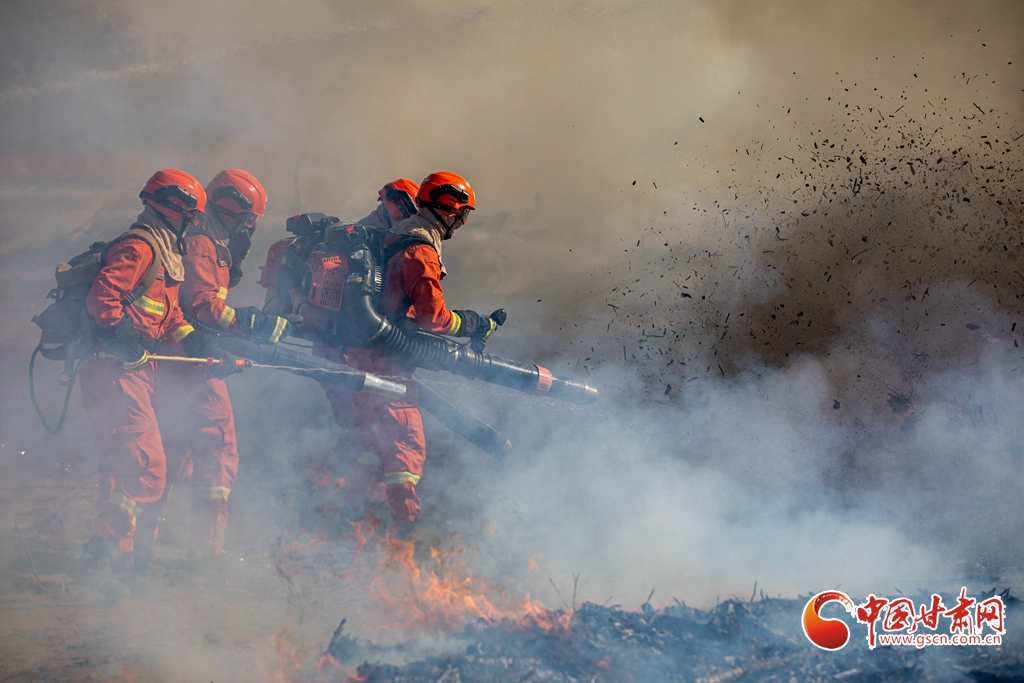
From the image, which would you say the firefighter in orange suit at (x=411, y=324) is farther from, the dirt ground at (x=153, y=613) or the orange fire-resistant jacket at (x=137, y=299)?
the orange fire-resistant jacket at (x=137, y=299)

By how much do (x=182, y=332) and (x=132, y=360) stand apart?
0.33 meters

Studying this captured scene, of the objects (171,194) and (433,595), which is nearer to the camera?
(433,595)

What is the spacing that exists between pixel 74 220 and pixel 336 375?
6.27 metres

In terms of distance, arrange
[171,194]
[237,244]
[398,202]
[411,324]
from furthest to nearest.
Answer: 1. [398,202]
2. [237,244]
3. [411,324]
4. [171,194]

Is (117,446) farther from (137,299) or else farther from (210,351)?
(137,299)

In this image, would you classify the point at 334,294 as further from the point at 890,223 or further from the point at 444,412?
the point at 890,223

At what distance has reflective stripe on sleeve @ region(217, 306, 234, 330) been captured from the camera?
4.14 metres

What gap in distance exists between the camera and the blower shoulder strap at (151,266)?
3814mm

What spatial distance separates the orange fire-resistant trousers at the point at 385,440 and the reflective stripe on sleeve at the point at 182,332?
850 mm

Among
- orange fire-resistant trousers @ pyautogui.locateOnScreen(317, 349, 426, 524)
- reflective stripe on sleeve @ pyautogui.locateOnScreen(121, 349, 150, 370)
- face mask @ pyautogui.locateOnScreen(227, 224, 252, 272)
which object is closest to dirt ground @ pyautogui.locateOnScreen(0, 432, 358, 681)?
orange fire-resistant trousers @ pyautogui.locateOnScreen(317, 349, 426, 524)

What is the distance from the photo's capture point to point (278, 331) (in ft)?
13.3

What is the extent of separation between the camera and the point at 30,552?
4191 millimetres

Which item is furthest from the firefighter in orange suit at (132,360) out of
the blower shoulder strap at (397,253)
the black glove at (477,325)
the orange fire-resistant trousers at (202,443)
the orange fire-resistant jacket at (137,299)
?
the black glove at (477,325)

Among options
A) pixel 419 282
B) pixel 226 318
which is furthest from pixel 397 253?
pixel 226 318
